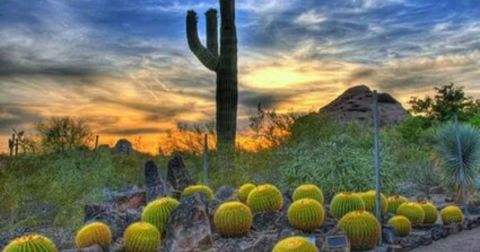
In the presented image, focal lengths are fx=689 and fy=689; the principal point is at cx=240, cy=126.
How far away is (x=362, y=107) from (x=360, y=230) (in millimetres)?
30882

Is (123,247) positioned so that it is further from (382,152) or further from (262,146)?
(262,146)

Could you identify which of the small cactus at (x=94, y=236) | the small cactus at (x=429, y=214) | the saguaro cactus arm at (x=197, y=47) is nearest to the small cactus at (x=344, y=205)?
the small cactus at (x=429, y=214)

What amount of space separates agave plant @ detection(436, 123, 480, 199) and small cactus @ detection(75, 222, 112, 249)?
31.6ft

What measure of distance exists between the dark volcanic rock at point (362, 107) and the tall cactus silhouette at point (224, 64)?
1721 cm

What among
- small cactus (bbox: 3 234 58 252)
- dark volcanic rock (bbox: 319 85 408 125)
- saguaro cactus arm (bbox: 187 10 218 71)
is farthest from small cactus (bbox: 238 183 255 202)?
dark volcanic rock (bbox: 319 85 408 125)

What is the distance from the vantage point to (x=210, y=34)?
76.5 feet

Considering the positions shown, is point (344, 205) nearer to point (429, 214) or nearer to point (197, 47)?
point (429, 214)

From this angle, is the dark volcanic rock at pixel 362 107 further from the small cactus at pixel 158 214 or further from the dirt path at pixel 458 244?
the small cactus at pixel 158 214

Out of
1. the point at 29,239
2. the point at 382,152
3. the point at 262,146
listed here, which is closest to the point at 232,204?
the point at 29,239

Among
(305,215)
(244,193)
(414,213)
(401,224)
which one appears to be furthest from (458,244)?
(244,193)

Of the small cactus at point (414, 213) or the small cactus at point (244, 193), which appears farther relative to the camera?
the small cactus at point (414, 213)

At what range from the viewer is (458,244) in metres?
13.0

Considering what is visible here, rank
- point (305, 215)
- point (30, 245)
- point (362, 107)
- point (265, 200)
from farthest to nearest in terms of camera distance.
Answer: point (362, 107) → point (265, 200) → point (305, 215) → point (30, 245)

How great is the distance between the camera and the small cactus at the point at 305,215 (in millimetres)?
11297
